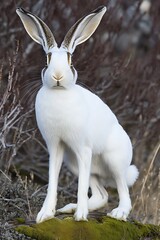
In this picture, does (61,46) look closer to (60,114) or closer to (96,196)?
(60,114)

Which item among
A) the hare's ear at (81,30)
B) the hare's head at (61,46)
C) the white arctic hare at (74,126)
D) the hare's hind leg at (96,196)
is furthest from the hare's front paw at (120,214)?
the hare's ear at (81,30)

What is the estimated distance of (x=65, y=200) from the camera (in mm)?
6695

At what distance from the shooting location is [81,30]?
4.03 metres

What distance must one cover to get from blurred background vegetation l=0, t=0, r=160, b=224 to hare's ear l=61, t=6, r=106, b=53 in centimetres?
261

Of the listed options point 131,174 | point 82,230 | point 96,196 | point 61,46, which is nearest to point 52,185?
point 82,230

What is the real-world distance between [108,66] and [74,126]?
4153 millimetres

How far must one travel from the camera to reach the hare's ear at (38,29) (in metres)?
3.96

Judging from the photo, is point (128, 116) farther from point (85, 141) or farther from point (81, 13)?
point (85, 141)

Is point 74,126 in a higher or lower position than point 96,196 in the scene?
higher

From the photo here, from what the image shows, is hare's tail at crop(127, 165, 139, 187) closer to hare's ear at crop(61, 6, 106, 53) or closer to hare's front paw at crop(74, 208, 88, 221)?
hare's front paw at crop(74, 208, 88, 221)

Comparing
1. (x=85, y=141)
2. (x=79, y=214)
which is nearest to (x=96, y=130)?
(x=85, y=141)

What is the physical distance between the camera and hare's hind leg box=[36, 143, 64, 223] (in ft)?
12.9

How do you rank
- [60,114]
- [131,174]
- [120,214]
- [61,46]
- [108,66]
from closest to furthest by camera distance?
[60,114] < [61,46] < [120,214] < [131,174] < [108,66]

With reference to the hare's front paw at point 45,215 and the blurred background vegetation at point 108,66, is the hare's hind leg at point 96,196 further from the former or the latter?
the blurred background vegetation at point 108,66
